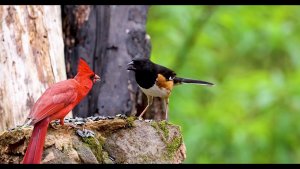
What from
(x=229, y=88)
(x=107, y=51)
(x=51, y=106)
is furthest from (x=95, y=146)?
(x=229, y=88)

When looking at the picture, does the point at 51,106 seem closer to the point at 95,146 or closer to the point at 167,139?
the point at 95,146

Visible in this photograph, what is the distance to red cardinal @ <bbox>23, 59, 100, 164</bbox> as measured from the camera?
3787 mm

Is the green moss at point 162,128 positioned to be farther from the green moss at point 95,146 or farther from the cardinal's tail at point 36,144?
the cardinal's tail at point 36,144

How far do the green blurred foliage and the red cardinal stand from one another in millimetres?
2784

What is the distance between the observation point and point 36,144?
3.80 m

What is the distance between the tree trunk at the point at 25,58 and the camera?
5.36 m

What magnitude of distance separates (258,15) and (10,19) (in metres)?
3.06

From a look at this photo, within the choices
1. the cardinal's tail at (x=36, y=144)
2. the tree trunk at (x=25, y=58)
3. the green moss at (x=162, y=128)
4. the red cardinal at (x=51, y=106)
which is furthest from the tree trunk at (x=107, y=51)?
the cardinal's tail at (x=36, y=144)

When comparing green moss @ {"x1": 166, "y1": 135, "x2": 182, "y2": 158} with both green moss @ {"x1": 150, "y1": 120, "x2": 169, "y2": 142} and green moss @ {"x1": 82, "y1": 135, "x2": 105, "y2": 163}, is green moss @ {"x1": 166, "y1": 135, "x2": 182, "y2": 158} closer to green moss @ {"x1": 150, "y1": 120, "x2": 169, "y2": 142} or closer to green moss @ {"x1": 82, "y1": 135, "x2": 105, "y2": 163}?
green moss @ {"x1": 150, "y1": 120, "x2": 169, "y2": 142}

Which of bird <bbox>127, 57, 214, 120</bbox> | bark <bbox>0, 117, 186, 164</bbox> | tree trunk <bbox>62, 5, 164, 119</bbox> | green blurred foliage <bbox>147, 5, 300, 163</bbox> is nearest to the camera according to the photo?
bark <bbox>0, 117, 186, 164</bbox>

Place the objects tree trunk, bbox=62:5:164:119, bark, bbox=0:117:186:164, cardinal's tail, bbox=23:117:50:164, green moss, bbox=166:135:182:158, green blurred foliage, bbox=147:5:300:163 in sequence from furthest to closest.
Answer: green blurred foliage, bbox=147:5:300:163
tree trunk, bbox=62:5:164:119
green moss, bbox=166:135:182:158
bark, bbox=0:117:186:164
cardinal's tail, bbox=23:117:50:164

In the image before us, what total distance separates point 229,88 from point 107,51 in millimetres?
1539

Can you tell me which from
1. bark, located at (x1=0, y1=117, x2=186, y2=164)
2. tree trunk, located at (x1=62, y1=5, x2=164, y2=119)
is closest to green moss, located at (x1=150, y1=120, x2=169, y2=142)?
bark, located at (x1=0, y1=117, x2=186, y2=164)

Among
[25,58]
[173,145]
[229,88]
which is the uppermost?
[25,58]
